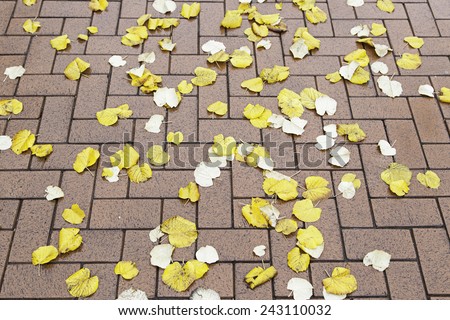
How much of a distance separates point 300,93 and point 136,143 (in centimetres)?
101

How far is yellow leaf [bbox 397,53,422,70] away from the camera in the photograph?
3160mm

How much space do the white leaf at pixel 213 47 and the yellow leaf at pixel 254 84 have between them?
330mm

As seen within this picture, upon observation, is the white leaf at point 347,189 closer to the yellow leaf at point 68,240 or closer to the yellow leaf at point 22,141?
the yellow leaf at point 68,240

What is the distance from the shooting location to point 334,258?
2402 millimetres

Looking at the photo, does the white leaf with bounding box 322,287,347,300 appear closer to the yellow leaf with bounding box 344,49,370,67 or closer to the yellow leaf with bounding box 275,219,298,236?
the yellow leaf with bounding box 275,219,298,236

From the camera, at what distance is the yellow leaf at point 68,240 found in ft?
7.82

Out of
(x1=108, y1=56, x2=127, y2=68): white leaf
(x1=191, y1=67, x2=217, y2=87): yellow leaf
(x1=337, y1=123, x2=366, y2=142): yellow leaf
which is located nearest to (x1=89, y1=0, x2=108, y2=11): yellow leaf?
(x1=108, y1=56, x2=127, y2=68): white leaf

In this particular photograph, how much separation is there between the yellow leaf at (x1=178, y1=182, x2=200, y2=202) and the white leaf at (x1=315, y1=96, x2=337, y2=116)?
2.87 feet

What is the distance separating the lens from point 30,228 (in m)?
2.46

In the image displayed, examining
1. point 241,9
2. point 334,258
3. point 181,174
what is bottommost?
point 334,258

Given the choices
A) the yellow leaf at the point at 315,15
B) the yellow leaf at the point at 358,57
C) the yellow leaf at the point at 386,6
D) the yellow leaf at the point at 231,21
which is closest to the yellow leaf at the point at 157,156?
the yellow leaf at the point at 231,21

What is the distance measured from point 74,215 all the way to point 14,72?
1129 mm

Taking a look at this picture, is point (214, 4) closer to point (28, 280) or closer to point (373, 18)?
point (373, 18)

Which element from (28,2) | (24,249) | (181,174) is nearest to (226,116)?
(181,174)
